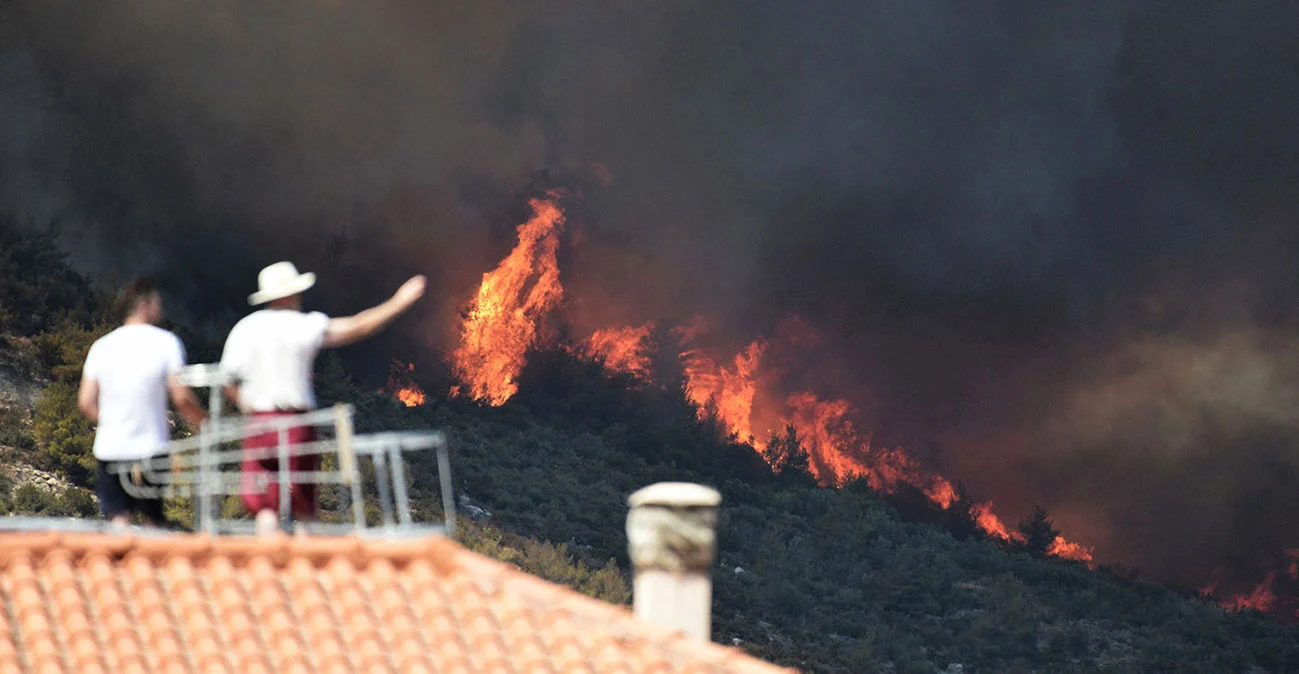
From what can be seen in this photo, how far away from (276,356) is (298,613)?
1.34 metres

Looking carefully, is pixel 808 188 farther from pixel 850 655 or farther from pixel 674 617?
pixel 674 617

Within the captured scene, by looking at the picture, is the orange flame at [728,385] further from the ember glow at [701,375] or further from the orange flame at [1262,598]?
the orange flame at [1262,598]

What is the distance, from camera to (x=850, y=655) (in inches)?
1569

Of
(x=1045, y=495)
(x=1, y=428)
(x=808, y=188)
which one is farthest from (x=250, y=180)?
(x=1045, y=495)

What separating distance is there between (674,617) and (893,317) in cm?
4914

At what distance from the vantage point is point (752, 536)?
154 ft

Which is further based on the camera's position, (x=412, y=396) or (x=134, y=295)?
(x=412, y=396)

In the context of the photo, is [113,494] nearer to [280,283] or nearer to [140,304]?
[140,304]

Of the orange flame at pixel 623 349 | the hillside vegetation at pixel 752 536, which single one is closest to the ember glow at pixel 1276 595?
the hillside vegetation at pixel 752 536

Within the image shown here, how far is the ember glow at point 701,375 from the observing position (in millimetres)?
52969

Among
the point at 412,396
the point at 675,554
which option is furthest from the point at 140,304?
the point at 412,396

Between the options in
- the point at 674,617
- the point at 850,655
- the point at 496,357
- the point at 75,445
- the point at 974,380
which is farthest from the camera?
the point at 974,380

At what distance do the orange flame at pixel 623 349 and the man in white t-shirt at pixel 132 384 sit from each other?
46431mm

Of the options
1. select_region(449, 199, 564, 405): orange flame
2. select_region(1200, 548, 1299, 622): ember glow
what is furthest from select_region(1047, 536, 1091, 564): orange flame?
select_region(449, 199, 564, 405): orange flame
